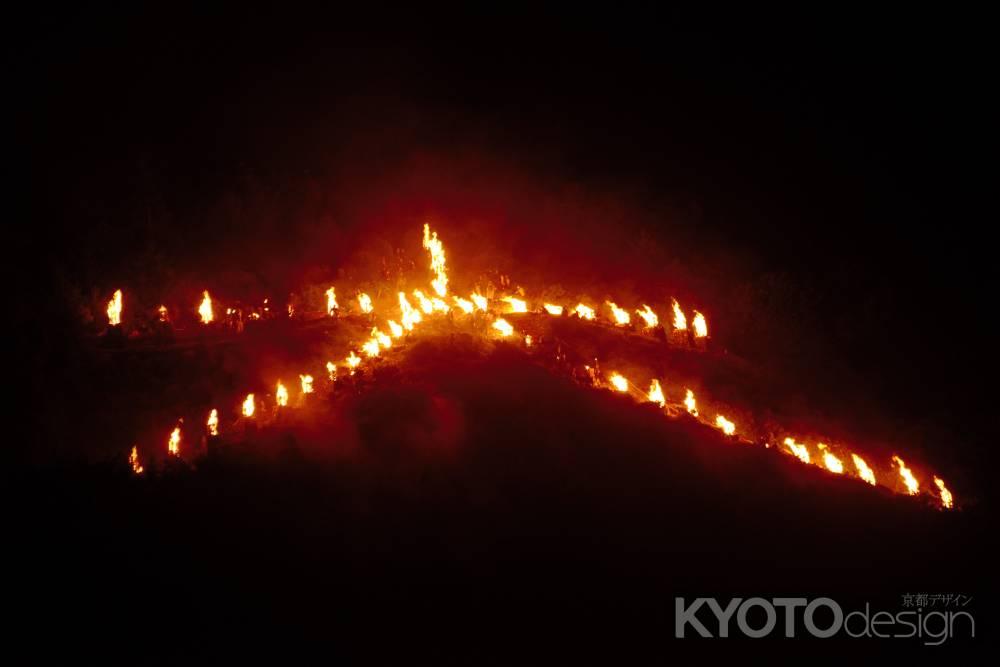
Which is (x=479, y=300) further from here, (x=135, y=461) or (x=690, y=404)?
(x=135, y=461)

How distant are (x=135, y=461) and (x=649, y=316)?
573cm

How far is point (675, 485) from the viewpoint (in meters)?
5.90

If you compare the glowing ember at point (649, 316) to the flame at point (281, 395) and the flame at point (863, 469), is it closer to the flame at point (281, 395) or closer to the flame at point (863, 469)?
the flame at point (863, 469)

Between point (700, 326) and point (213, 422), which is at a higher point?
point (700, 326)

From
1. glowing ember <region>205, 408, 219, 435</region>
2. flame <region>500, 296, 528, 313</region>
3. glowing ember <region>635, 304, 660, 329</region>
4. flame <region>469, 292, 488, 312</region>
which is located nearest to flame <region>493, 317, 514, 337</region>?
flame <region>469, 292, 488, 312</region>

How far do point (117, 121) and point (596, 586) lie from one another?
961 centimetres

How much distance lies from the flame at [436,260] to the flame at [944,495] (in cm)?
571

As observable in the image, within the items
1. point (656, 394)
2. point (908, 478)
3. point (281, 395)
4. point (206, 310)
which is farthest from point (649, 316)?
point (206, 310)

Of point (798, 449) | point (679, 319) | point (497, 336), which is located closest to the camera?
point (798, 449)

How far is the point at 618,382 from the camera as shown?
7.46 meters

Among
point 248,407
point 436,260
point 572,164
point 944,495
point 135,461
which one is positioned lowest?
point 135,461

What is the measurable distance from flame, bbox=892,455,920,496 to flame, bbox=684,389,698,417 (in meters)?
1.89

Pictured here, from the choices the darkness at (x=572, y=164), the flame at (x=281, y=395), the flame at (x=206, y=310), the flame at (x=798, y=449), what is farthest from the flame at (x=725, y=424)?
the flame at (x=206, y=310)

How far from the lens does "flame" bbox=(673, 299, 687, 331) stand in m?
8.70
